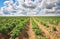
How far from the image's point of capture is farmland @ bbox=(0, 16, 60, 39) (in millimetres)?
6117

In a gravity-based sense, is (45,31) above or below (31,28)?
below

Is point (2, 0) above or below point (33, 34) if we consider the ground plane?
above

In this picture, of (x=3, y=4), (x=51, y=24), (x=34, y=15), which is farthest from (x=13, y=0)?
(x=51, y=24)

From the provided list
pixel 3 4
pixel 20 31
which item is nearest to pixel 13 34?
pixel 20 31

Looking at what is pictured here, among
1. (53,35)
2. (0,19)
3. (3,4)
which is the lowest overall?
(53,35)

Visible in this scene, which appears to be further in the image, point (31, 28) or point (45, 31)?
point (45, 31)

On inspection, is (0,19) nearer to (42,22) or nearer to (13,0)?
(13,0)

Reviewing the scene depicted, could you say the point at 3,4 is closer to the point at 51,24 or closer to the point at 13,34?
the point at 13,34

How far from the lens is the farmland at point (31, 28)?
20.1 feet

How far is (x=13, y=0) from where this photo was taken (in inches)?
244

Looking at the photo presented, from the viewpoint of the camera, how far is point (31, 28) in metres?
6.22

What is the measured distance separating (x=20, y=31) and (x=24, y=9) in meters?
0.65

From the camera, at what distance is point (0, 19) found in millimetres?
6219

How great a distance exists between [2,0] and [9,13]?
387 mm
